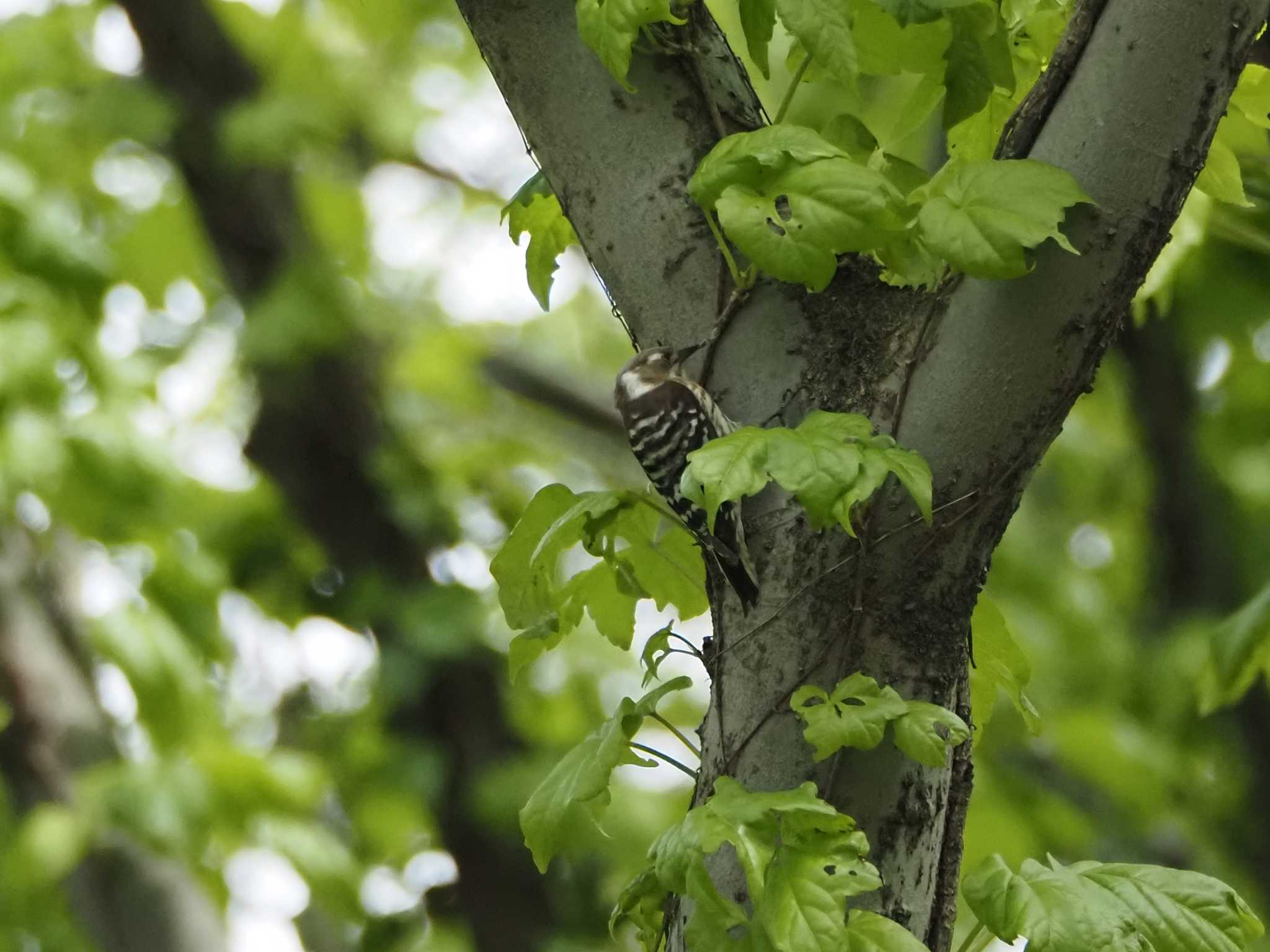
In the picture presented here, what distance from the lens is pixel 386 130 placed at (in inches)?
326

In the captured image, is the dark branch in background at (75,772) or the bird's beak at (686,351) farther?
the dark branch in background at (75,772)

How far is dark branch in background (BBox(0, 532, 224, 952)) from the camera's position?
16.0 ft

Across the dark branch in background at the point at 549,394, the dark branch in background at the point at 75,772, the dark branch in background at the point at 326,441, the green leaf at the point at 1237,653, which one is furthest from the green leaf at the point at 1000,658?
the dark branch in background at the point at 326,441

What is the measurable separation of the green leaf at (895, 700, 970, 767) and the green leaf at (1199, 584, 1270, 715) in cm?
161

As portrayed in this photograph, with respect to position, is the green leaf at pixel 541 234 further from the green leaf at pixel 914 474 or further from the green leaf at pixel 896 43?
the green leaf at pixel 914 474

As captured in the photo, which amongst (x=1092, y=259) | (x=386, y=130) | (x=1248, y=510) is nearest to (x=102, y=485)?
(x=1092, y=259)

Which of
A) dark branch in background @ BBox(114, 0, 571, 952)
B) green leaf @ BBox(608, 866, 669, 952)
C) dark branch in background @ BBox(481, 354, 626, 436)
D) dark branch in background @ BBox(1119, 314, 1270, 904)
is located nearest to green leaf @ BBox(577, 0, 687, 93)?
green leaf @ BBox(608, 866, 669, 952)

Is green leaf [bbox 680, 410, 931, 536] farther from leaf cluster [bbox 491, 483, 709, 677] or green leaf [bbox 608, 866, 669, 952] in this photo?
green leaf [bbox 608, 866, 669, 952]

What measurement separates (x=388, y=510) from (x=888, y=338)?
4.88 meters

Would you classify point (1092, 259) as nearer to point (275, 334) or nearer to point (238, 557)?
point (275, 334)

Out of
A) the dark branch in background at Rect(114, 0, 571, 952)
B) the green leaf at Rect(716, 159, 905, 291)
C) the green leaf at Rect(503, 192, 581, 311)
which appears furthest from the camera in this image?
the dark branch in background at Rect(114, 0, 571, 952)

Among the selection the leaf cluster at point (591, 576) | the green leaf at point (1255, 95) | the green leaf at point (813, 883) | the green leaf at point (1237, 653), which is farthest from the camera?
the green leaf at point (1237, 653)

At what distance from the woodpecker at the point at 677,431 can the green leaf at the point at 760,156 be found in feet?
0.78

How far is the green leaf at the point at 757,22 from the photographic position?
1.65 metres
